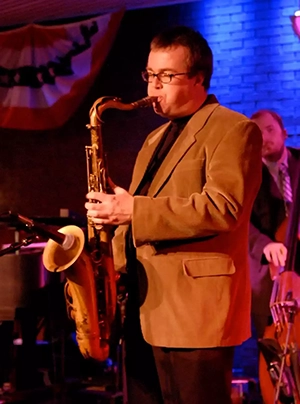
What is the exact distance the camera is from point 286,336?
340 centimetres

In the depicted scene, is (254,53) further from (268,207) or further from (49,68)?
(268,207)

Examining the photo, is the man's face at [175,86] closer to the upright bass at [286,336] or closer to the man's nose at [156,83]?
the man's nose at [156,83]

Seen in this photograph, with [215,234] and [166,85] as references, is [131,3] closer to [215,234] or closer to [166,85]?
[166,85]

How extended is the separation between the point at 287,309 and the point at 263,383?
587mm

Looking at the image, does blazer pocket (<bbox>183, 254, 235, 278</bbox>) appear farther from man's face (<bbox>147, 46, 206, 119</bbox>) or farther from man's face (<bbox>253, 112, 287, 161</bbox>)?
man's face (<bbox>253, 112, 287, 161</bbox>)

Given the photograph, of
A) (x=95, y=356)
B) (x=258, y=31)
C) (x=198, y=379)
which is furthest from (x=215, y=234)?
(x=258, y=31)

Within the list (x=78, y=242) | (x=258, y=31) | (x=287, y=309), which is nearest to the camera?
(x=78, y=242)

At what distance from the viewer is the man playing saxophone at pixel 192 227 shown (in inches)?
82.3

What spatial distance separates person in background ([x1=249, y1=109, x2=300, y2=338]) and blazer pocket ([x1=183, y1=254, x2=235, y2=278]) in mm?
2042

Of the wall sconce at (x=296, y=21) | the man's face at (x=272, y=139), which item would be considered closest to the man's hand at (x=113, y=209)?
the man's face at (x=272, y=139)

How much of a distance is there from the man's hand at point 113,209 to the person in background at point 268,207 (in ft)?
6.99

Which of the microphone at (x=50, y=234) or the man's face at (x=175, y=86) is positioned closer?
the man's face at (x=175, y=86)

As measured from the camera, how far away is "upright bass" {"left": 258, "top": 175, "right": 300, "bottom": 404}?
3395 millimetres

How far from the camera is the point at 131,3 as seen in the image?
19.9ft
